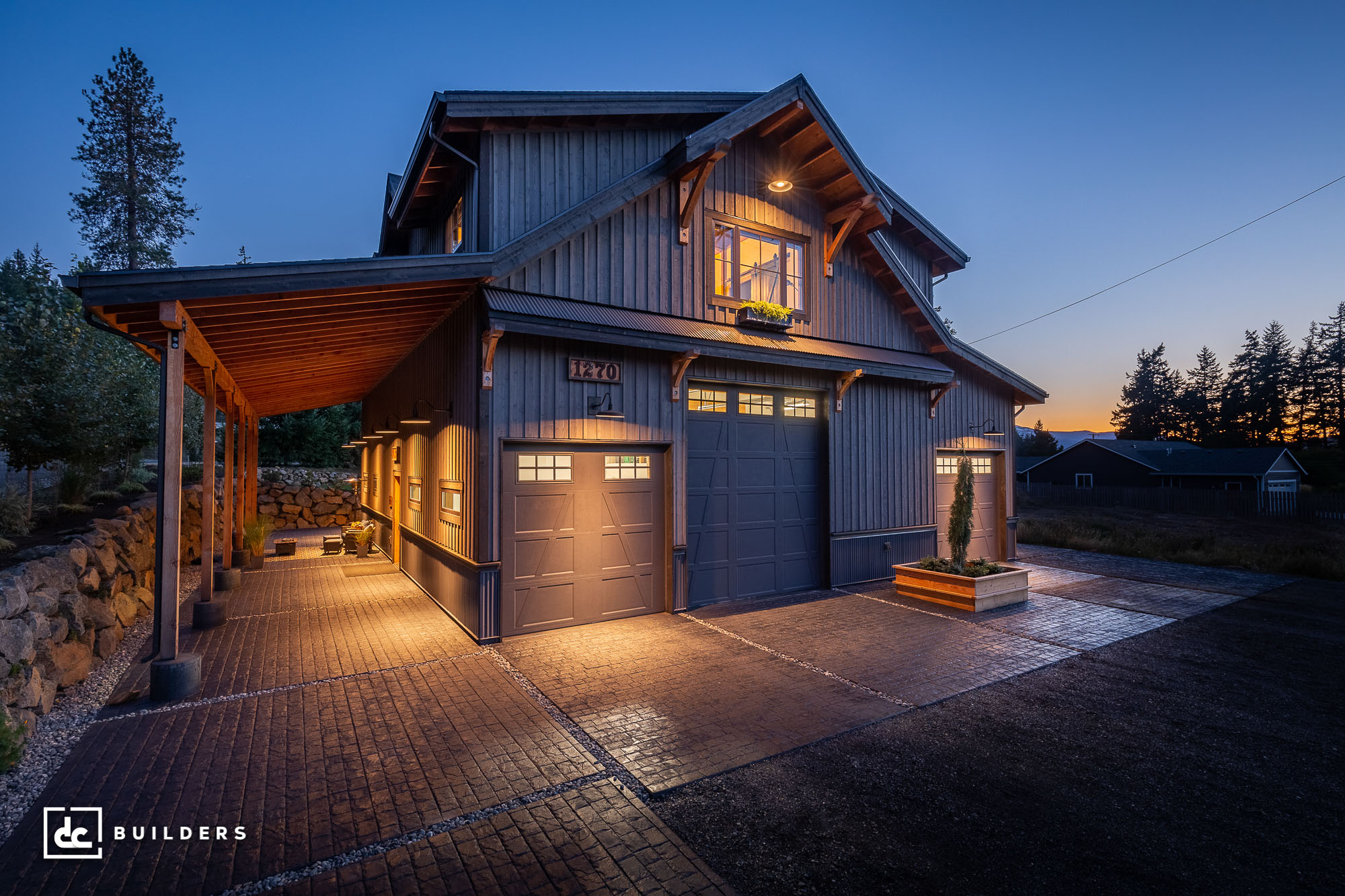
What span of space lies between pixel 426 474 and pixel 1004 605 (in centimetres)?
963

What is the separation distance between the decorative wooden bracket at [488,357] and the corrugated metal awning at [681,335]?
7.1 inches

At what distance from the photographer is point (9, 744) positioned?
3922 millimetres

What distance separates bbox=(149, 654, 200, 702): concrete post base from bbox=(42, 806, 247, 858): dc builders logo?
6.37 ft

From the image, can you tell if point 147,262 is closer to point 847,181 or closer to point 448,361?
point 448,361

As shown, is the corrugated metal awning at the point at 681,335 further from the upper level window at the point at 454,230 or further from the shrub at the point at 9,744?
the shrub at the point at 9,744

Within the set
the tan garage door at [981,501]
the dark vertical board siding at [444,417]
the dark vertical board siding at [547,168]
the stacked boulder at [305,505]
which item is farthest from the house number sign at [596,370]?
the stacked boulder at [305,505]

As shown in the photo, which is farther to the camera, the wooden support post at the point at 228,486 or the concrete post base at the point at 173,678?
the wooden support post at the point at 228,486

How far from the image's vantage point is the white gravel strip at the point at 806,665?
544 cm

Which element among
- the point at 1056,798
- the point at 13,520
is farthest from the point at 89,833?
the point at 13,520

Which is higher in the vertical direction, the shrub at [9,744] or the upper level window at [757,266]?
the upper level window at [757,266]

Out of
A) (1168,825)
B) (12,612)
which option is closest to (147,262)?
(12,612)

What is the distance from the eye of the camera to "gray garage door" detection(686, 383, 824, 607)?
8.86m

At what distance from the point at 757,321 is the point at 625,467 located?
3.14 metres

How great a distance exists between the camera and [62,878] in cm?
298
